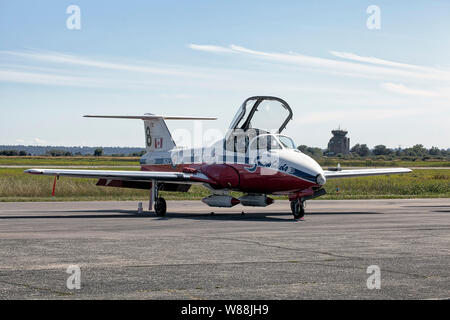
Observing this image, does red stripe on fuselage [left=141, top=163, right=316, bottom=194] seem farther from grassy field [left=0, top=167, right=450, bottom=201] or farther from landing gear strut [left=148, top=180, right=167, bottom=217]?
grassy field [left=0, top=167, right=450, bottom=201]

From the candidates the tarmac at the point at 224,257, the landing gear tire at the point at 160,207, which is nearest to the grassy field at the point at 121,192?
the landing gear tire at the point at 160,207

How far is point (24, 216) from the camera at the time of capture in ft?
79.5

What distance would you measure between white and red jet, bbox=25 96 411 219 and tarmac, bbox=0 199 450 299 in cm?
134

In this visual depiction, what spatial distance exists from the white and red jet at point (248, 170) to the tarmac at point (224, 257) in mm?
1342

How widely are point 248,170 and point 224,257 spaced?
1157 cm

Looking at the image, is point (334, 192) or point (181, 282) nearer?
point (181, 282)

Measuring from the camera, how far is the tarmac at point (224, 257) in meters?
9.73

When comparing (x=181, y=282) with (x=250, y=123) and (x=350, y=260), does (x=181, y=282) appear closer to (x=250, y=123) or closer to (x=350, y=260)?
(x=350, y=260)

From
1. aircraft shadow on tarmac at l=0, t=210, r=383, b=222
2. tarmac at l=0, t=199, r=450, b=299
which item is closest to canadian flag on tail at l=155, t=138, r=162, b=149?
aircraft shadow on tarmac at l=0, t=210, r=383, b=222

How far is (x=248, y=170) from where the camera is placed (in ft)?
81.3

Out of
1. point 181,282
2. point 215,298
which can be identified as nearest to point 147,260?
point 181,282

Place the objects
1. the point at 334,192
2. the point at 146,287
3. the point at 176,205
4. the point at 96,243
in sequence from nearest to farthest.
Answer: the point at 146,287 → the point at 96,243 → the point at 176,205 → the point at 334,192

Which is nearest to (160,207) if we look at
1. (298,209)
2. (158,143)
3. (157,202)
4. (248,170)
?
(157,202)
